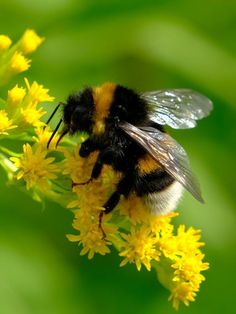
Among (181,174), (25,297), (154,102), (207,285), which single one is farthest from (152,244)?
(207,285)

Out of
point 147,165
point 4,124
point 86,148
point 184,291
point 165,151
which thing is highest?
point 165,151

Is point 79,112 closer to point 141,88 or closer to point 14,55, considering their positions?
point 14,55

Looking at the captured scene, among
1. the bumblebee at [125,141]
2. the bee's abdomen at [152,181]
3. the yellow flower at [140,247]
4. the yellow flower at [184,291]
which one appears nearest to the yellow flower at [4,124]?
the bumblebee at [125,141]

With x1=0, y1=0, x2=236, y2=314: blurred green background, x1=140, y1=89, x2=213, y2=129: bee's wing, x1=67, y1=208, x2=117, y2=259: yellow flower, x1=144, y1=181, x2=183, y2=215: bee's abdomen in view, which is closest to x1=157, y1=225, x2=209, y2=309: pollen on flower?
x1=144, y1=181, x2=183, y2=215: bee's abdomen

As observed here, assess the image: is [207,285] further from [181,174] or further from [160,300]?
[181,174]

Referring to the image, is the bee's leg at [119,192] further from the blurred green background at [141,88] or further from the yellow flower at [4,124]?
the blurred green background at [141,88]

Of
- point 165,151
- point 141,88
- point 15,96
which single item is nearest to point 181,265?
point 165,151
